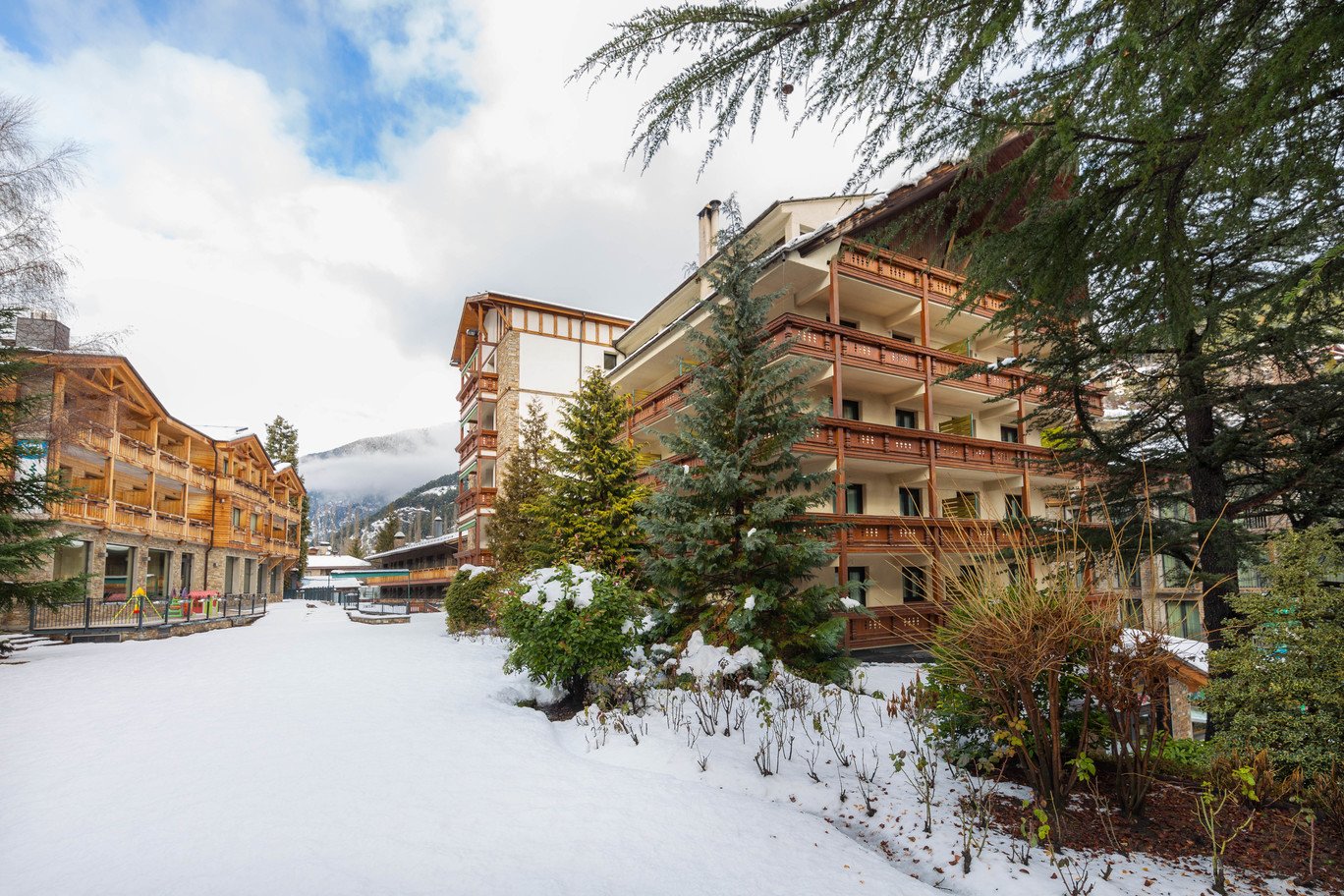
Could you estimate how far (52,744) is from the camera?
7.25 m

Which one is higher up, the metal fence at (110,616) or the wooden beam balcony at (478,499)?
the wooden beam balcony at (478,499)

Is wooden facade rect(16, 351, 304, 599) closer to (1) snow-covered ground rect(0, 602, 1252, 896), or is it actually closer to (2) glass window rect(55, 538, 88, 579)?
(2) glass window rect(55, 538, 88, 579)

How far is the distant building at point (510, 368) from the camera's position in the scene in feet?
107

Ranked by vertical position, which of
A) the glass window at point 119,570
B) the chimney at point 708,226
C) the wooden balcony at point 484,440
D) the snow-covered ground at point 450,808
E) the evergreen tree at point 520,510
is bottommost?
the snow-covered ground at point 450,808

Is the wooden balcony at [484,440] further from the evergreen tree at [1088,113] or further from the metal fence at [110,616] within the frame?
the evergreen tree at [1088,113]

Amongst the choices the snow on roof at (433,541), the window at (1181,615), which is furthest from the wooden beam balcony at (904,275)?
the snow on roof at (433,541)

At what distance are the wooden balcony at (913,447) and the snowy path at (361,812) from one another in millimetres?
11926

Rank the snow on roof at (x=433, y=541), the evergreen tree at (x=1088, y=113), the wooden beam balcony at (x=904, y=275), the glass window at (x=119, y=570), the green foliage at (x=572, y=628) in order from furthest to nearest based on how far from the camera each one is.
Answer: the snow on roof at (x=433, y=541) → the glass window at (x=119, y=570) → the wooden beam balcony at (x=904, y=275) → the green foliage at (x=572, y=628) → the evergreen tree at (x=1088, y=113)

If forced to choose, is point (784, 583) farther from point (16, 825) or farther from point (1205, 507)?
point (16, 825)

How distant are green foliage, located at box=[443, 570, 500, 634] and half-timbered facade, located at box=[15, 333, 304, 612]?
9.77m

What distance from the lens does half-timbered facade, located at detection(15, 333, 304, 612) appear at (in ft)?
57.0

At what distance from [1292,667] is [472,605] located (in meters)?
20.6

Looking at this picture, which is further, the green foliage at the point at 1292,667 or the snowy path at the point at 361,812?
the green foliage at the point at 1292,667

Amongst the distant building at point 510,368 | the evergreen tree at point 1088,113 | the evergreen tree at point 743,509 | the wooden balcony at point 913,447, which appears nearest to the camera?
the evergreen tree at point 1088,113
